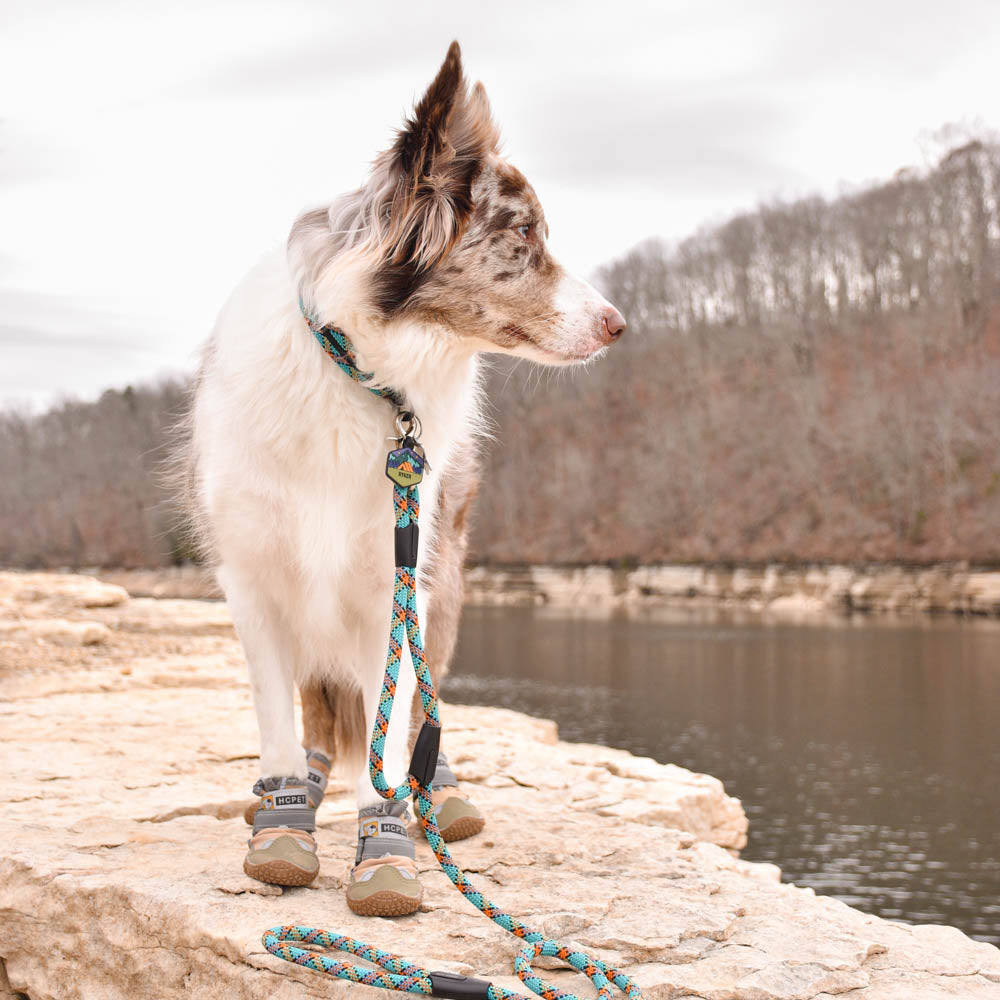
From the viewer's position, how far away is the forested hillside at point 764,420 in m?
61.9

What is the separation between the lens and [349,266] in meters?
3.38

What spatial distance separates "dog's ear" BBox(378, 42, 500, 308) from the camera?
10.9ft

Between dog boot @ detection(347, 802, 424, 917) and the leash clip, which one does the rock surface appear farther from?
the leash clip

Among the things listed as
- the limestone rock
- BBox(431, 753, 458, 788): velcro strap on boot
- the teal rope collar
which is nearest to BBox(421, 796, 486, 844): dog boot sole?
BBox(431, 753, 458, 788): velcro strap on boot

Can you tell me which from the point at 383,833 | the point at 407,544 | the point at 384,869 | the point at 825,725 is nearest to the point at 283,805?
the point at 383,833

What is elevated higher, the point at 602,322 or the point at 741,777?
the point at 602,322

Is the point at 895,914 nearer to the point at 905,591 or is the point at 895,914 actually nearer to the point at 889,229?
the point at 905,591

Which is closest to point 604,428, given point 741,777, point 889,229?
point 889,229

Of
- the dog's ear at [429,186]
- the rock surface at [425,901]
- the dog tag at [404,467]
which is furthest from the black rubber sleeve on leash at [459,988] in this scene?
the dog's ear at [429,186]

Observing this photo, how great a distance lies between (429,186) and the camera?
11.1 ft

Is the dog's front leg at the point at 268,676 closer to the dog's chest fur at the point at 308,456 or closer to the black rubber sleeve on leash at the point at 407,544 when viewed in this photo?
the dog's chest fur at the point at 308,456

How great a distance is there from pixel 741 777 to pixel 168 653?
1254 cm

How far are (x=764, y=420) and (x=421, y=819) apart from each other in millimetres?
74494

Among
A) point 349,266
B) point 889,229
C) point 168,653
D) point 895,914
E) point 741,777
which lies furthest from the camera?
point 889,229
